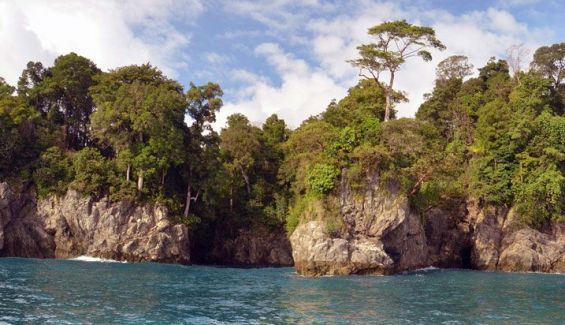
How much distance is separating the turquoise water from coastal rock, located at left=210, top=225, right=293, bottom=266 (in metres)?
16.0

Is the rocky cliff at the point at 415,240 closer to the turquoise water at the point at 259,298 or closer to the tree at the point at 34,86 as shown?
the turquoise water at the point at 259,298

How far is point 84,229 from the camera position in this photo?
158 feet

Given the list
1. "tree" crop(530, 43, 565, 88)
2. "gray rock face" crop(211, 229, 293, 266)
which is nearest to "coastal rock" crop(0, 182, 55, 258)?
"gray rock face" crop(211, 229, 293, 266)

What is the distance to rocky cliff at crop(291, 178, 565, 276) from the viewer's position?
1559 inches

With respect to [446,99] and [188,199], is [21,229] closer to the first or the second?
[188,199]

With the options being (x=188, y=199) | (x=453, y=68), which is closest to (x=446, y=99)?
(x=453, y=68)

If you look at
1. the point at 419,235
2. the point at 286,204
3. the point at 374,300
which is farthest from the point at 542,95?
the point at 374,300

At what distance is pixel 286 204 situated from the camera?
55.9 meters

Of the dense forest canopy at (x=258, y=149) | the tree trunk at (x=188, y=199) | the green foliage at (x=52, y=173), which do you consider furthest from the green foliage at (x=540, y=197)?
the green foliage at (x=52, y=173)

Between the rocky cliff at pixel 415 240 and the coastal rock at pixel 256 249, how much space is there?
13.2 m

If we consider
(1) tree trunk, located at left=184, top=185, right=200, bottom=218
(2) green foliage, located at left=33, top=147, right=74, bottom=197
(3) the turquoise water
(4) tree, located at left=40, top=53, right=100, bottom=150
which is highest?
(4) tree, located at left=40, top=53, right=100, bottom=150

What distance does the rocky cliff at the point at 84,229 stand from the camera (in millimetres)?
47625

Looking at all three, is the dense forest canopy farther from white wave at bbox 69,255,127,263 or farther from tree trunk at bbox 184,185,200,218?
white wave at bbox 69,255,127,263

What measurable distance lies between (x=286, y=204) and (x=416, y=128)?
17.7 meters
